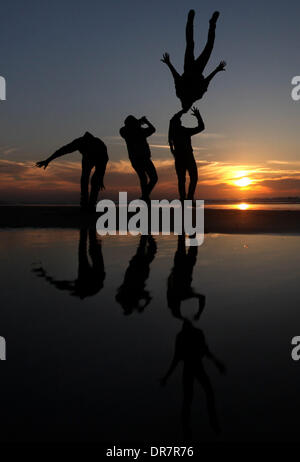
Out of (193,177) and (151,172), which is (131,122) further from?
(193,177)

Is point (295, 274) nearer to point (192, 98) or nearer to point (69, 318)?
point (69, 318)

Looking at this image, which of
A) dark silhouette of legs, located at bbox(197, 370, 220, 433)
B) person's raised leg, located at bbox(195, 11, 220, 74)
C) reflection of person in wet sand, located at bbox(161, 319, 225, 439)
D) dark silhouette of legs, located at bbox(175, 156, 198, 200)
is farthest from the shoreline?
dark silhouette of legs, located at bbox(197, 370, 220, 433)

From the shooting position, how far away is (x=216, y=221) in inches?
476

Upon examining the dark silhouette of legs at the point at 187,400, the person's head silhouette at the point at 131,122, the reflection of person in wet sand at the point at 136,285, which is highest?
the person's head silhouette at the point at 131,122

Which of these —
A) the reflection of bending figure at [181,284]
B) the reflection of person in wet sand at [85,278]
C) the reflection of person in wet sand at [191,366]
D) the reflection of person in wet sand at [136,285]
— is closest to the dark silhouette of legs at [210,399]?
the reflection of person in wet sand at [191,366]

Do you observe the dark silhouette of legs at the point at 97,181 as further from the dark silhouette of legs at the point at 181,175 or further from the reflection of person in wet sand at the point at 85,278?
the reflection of person in wet sand at the point at 85,278

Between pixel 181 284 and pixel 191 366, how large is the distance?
1.87 metres

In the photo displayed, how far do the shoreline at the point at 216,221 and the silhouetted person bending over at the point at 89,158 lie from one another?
89cm

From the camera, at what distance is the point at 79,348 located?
2.17 metres

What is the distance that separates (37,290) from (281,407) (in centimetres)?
258

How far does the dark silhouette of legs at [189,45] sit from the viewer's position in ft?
40.0

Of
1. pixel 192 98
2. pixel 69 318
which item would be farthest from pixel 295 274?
pixel 192 98


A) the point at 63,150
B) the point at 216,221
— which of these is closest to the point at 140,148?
the point at 63,150
